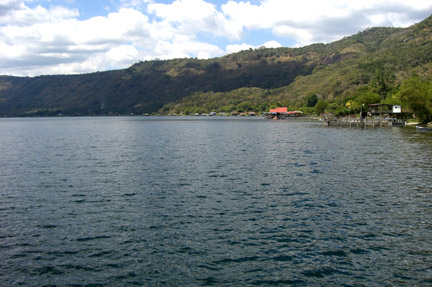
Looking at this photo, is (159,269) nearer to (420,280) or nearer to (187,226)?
(187,226)

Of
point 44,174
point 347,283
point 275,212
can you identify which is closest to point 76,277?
point 347,283

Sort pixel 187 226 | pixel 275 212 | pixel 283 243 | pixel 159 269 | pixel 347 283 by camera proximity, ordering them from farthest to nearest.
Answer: pixel 275 212 → pixel 187 226 → pixel 283 243 → pixel 159 269 → pixel 347 283

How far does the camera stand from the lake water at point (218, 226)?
16.6 meters

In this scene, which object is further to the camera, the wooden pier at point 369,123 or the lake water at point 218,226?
the wooden pier at point 369,123

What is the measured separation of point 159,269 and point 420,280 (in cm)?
1174

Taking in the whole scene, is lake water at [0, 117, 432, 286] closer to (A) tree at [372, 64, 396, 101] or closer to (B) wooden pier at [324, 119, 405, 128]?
(B) wooden pier at [324, 119, 405, 128]

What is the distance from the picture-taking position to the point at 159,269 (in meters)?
17.1

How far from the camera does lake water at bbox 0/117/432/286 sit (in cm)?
1661

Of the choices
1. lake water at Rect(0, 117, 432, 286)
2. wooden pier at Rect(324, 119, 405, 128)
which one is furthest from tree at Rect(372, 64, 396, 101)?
lake water at Rect(0, 117, 432, 286)

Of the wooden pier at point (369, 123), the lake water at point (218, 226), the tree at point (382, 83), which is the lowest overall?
the lake water at point (218, 226)

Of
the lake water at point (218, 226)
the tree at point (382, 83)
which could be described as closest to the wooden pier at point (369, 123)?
the tree at point (382, 83)

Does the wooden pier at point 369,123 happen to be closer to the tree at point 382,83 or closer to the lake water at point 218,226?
the tree at point 382,83

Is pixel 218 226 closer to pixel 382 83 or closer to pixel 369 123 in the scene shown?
pixel 369 123

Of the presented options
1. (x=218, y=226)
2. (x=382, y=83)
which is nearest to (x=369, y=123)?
(x=382, y=83)
